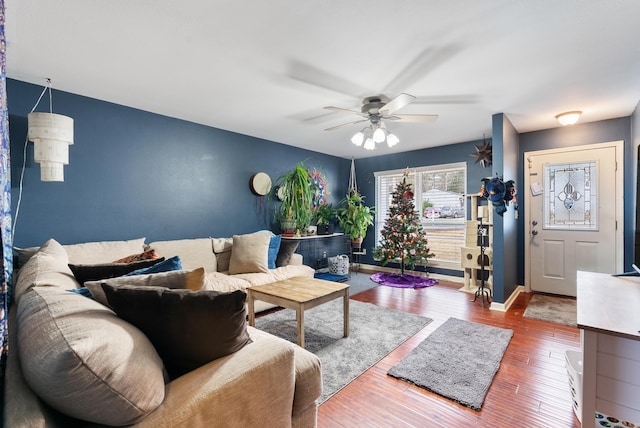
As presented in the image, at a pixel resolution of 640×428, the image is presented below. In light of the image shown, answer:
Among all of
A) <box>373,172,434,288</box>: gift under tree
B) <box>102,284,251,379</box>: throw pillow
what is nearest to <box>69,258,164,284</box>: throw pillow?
<box>102,284,251,379</box>: throw pillow

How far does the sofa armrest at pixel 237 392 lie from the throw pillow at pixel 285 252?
9.31ft

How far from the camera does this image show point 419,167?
5531mm

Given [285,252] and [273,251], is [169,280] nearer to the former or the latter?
[273,251]

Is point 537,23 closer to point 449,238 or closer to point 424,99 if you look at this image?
point 424,99

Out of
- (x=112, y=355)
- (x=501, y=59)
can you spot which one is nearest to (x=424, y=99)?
(x=501, y=59)

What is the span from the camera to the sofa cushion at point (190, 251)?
3.33 metres

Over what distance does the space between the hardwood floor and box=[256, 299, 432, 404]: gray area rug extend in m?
0.08

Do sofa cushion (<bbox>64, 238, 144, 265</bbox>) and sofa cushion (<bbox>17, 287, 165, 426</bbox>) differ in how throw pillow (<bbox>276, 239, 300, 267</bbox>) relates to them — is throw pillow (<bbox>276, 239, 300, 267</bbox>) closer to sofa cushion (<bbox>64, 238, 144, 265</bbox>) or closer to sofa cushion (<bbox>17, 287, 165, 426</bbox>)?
sofa cushion (<bbox>64, 238, 144, 265</bbox>)

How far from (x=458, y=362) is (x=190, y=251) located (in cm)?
302

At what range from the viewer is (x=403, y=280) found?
16.6ft

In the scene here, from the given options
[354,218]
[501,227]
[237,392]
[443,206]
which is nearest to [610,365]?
[237,392]

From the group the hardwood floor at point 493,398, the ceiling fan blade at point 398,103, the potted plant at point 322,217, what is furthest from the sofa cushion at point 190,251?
the ceiling fan blade at point 398,103

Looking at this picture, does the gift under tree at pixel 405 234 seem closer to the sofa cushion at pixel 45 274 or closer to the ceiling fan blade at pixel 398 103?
the ceiling fan blade at pixel 398 103

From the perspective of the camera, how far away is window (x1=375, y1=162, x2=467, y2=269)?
5.13 meters
